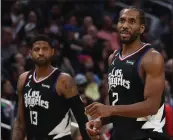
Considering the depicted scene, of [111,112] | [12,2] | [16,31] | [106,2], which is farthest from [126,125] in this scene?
[106,2]

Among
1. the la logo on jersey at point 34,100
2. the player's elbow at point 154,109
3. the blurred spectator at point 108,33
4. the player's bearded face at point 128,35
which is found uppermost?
the player's bearded face at point 128,35

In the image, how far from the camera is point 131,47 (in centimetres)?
571

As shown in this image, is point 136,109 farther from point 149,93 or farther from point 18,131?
point 18,131

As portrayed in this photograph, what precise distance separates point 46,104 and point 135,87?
1296mm

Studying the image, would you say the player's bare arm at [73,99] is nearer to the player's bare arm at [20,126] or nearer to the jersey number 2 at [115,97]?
the player's bare arm at [20,126]

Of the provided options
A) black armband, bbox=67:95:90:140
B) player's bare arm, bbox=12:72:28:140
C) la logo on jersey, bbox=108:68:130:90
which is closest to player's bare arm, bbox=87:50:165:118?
la logo on jersey, bbox=108:68:130:90

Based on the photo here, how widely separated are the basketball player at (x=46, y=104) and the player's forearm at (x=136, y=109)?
1.32 m

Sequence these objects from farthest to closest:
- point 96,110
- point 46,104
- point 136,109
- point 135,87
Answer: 1. point 46,104
2. point 135,87
3. point 136,109
4. point 96,110

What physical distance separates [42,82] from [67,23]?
678 centimetres

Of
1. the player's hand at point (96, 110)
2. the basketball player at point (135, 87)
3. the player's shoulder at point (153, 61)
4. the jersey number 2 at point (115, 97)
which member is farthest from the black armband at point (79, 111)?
the player's hand at point (96, 110)

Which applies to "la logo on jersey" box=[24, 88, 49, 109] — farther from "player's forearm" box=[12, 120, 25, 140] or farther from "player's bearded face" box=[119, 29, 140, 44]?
"player's bearded face" box=[119, 29, 140, 44]

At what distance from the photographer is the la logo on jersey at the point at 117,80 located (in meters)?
5.59

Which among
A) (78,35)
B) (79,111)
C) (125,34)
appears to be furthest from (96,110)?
(78,35)

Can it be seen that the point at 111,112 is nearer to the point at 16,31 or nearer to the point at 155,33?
the point at 16,31
